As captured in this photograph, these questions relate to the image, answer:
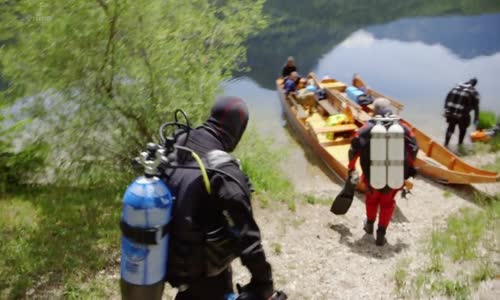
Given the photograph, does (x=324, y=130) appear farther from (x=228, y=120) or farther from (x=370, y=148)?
(x=228, y=120)

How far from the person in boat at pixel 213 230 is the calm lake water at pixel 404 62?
12006 mm

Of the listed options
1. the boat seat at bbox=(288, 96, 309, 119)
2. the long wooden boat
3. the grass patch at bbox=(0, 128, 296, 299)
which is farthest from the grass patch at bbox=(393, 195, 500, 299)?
the boat seat at bbox=(288, 96, 309, 119)

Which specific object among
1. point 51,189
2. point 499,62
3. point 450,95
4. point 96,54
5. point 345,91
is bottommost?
point 499,62

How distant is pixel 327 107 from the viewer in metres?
13.3

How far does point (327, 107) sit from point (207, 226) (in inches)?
434

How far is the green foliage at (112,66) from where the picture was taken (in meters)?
5.58

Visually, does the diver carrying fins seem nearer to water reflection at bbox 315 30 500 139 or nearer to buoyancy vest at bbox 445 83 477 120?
buoyancy vest at bbox 445 83 477 120

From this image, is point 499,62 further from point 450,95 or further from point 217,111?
point 217,111

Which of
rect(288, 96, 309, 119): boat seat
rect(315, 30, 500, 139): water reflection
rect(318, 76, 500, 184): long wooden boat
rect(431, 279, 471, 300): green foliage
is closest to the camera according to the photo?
rect(431, 279, 471, 300): green foliage

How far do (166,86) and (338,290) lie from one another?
3.56m

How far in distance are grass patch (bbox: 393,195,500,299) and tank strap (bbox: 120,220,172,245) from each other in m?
2.88

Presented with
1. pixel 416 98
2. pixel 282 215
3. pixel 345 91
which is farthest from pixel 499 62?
pixel 282 215

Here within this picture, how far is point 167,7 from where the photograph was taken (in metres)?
6.37

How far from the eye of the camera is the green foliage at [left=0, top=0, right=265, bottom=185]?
18.3ft
